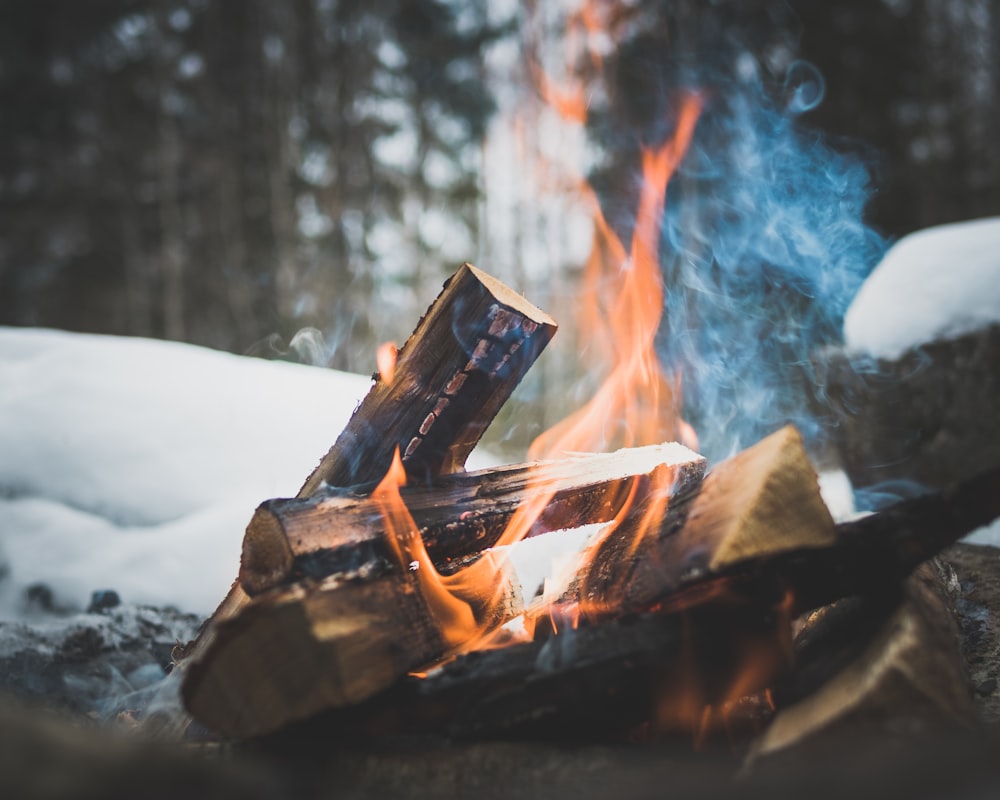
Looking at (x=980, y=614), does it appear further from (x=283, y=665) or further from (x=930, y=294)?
(x=930, y=294)

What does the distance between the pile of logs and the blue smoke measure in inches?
70.5

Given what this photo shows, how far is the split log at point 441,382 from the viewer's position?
1.67 metres

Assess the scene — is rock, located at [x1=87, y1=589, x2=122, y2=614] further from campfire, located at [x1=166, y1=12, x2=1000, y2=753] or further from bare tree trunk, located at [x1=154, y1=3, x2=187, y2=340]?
bare tree trunk, located at [x1=154, y1=3, x2=187, y2=340]

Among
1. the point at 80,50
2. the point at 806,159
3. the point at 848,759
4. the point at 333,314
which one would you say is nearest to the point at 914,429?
the point at 806,159

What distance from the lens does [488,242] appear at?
14578 millimetres

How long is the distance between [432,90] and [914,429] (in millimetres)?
13258

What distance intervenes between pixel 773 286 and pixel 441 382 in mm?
2641

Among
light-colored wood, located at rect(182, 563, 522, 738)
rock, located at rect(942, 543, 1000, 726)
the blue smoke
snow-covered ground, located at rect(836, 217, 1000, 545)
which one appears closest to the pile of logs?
light-colored wood, located at rect(182, 563, 522, 738)

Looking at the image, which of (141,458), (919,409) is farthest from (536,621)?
(919,409)

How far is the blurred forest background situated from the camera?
1188 cm

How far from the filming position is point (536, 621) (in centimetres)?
170

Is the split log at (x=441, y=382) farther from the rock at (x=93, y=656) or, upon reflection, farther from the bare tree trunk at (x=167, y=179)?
the bare tree trunk at (x=167, y=179)

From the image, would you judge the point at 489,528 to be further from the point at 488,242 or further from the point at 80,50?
the point at 80,50

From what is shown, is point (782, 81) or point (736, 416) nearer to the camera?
point (736, 416)
